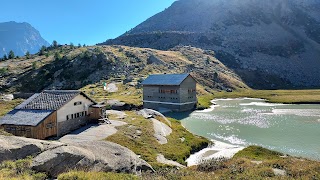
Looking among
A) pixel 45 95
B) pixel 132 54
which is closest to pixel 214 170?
pixel 45 95

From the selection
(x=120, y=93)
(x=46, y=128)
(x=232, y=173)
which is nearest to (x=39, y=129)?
(x=46, y=128)

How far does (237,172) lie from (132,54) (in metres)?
131

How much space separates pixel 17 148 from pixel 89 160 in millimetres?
5184

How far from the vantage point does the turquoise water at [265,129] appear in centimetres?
4088

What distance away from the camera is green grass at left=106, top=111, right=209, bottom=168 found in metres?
34.0

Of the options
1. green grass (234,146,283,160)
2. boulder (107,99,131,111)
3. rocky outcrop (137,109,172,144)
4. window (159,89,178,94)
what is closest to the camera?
green grass (234,146,283,160)

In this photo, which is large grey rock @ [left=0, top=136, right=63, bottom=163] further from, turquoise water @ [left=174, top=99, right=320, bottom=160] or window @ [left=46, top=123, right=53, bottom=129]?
turquoise water @ [left=174, top=99, right=320, bottom=160]

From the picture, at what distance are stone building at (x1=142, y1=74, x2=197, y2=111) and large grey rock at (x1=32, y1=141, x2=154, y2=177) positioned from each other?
2204 inches

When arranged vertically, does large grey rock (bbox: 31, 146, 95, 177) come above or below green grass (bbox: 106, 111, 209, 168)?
above

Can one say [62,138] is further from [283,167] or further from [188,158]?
[283,167]

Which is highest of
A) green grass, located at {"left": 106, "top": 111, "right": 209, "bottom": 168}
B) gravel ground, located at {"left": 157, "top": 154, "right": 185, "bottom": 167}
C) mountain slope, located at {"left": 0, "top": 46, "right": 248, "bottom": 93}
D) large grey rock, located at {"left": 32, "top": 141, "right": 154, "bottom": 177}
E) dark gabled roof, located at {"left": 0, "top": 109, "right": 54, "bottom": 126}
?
mountain slope, located at {"left": 0, "top": 46, "right": 248, "bottom": 93}

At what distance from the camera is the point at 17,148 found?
1952 centimetres

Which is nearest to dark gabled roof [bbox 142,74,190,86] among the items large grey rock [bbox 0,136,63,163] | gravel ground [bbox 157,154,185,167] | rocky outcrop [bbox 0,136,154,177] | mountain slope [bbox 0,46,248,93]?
mountain slope [bbox 0,46,248,93]


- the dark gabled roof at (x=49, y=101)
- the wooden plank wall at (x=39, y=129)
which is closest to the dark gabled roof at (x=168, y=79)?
the dark gabled roof at (x=49, y=101)
